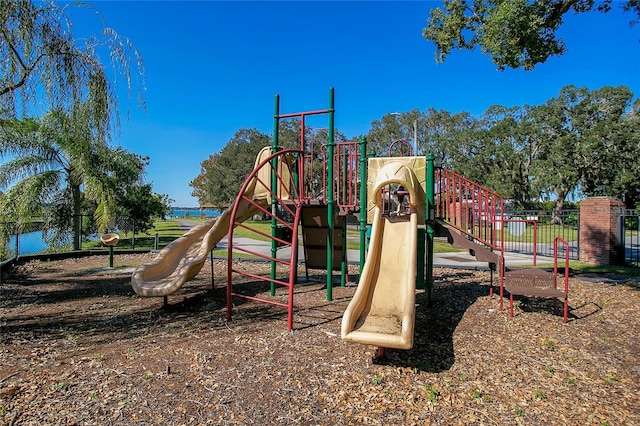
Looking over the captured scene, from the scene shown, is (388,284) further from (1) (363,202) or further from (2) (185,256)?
(2) (185,256)

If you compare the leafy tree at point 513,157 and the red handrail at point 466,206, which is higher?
the leafy tree at point 513,157

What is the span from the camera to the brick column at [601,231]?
1170cm

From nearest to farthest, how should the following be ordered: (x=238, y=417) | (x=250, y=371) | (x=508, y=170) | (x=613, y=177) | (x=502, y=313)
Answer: (x=238, y=417)
(x=250, y=371)
(x=502, y=313)
(x=613, y=177)
(x=508, y=170)

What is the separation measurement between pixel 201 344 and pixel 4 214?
12754mm

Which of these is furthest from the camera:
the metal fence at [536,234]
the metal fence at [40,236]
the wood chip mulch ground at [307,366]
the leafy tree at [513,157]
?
the leafy tree at [513,157]

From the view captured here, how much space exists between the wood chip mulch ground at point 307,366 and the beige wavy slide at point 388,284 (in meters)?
0.38

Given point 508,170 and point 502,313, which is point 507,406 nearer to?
point 502,313

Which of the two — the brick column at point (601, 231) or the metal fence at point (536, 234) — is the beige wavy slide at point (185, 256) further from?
the brick column at point (601, 231)

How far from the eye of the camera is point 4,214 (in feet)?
43.1

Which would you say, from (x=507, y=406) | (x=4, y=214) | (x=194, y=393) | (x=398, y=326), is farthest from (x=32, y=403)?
(x=4, y=214)

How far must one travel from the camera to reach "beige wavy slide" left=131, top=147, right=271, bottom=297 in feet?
19.0

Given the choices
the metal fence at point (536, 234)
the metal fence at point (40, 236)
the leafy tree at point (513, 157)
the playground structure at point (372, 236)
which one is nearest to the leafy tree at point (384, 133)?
the leafy tree at point (513, 157)

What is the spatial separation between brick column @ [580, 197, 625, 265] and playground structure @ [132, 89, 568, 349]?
24.6 feet

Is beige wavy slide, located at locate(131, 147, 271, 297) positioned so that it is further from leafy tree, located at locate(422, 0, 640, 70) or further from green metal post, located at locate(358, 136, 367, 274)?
leafy tree, located at locate(422, 0, 640, 70)
